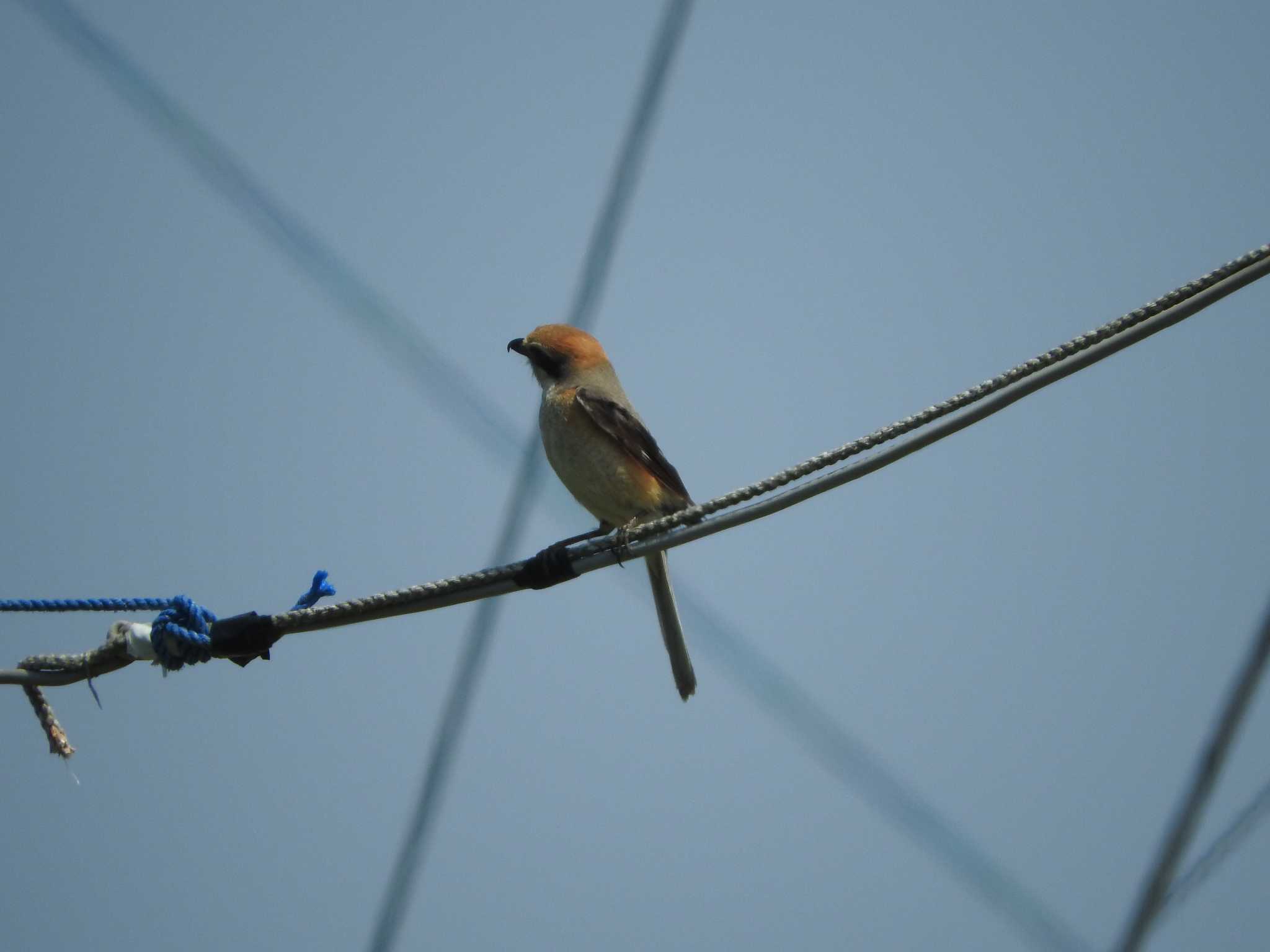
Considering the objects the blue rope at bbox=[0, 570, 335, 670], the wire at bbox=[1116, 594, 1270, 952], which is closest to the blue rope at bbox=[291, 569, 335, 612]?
the blue rope at bbox=[0, 570, 335, 670]

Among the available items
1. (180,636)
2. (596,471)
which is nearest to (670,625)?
(596,471)

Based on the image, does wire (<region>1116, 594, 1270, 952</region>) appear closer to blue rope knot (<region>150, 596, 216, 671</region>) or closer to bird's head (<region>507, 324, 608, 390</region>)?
blue rope knot (<region>150, 596, 216, 671</region>)

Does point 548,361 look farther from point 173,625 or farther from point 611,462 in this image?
point 173,625

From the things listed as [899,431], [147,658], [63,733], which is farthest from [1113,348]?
[63,733]

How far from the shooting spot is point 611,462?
5375 millimetres

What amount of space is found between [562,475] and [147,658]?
209cm

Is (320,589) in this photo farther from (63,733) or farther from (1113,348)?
(1113,348)

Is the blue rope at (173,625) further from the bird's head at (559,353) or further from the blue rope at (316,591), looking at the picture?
the bird's head at (559,353)

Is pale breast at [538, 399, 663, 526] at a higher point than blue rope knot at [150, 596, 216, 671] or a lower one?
higher

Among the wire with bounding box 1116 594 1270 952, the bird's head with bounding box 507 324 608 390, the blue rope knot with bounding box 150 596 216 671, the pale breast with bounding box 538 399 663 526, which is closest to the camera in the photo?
the wire with bounding box 1116 594 1270 952

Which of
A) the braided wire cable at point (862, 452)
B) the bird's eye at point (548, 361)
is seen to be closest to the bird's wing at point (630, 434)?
the bird's eye at point (548, 361)

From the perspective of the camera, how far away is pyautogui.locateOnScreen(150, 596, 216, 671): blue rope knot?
3.72 m

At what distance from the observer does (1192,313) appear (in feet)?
10.3

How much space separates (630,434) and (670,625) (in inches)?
33.1
